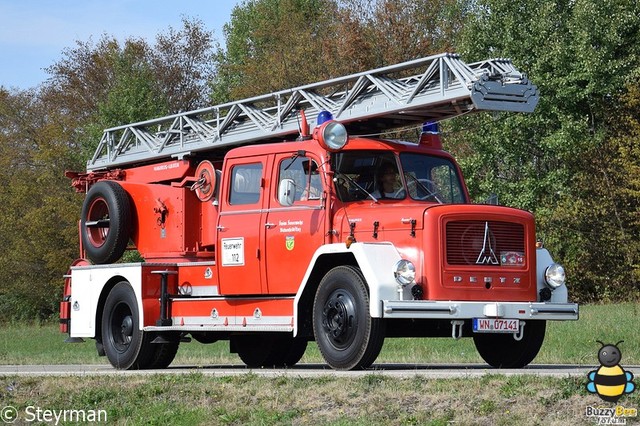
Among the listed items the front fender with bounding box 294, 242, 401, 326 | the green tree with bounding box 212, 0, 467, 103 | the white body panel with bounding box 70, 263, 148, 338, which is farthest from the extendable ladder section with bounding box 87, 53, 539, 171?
the green tree with bounding box 212, 0, 467, 103

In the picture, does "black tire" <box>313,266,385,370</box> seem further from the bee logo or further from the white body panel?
the white body panel

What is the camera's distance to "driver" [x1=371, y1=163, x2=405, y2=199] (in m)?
15.0

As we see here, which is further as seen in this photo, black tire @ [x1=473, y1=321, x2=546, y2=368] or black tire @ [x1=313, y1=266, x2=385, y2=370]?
→ black tire @ [x1=473, y1=321, x2=546, y2=368]

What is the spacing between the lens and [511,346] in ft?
50.4

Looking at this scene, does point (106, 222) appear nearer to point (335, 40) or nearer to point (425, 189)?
point (425, 189)

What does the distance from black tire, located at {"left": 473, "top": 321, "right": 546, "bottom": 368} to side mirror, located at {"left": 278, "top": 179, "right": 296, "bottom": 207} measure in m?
2.74

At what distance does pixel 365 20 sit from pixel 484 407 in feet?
150

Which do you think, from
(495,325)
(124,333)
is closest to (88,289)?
(124,333)

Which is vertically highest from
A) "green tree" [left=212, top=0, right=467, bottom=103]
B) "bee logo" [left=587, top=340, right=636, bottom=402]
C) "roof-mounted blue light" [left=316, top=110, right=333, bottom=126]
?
"green tree" [left=212, top=0, right=467, bottom=103]

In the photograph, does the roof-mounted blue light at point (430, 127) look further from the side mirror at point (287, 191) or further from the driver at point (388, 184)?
the side mirror at point (287, 191)

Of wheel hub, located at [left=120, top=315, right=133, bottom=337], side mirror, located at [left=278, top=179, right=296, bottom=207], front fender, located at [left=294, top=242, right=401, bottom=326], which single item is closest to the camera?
front fender, located at [left=294, top=242, right=401, bottom=326]

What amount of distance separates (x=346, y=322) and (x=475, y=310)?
1.44 metres

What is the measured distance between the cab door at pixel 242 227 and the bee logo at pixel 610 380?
5866mm

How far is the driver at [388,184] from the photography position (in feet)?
49.2
